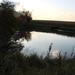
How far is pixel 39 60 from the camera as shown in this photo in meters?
7.00

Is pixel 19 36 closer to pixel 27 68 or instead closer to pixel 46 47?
pixel 46 47

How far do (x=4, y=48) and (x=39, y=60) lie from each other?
13.0 feet

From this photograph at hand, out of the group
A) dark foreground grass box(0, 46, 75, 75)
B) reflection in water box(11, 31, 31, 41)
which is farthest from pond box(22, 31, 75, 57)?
reflection in water box(11, 31, 31, 41)

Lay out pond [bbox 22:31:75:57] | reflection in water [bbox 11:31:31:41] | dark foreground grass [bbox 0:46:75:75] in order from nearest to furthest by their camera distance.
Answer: dark foreground grass [bbox 0:46:75:75]
reflection in water [bbox 11:31:31:41]
pond [bbox 22:31:75:57]

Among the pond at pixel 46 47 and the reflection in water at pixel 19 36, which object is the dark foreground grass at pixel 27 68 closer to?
the pond at pixel 46 47

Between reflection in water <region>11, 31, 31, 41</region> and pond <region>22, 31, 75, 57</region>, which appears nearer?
reflection in water <region>11, 31, 31, 41</region>

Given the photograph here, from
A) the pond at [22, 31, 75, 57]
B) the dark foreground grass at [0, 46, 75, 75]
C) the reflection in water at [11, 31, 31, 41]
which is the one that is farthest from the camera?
the pond at [22, 31, 75, 57]

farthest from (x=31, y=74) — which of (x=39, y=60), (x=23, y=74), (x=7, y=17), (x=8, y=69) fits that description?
(x=7, y=17)

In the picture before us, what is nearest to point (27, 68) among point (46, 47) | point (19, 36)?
point (19, 36)

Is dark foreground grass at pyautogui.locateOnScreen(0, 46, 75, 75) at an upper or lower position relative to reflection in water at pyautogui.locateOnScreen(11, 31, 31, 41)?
upper

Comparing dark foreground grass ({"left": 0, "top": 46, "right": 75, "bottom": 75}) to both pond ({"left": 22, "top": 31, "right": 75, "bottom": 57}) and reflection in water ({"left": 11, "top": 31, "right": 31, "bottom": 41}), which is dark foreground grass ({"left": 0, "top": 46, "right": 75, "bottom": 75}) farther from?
reflection in water ({"left": 11, "top": 31, "right": 31, "bottom": 41})

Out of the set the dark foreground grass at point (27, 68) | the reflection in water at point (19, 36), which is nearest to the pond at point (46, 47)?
the dark foreground grass at point (27, 68)

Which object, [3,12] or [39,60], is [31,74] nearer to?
[39,60]

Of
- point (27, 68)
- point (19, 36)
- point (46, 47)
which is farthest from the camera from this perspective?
point (46, 47)
